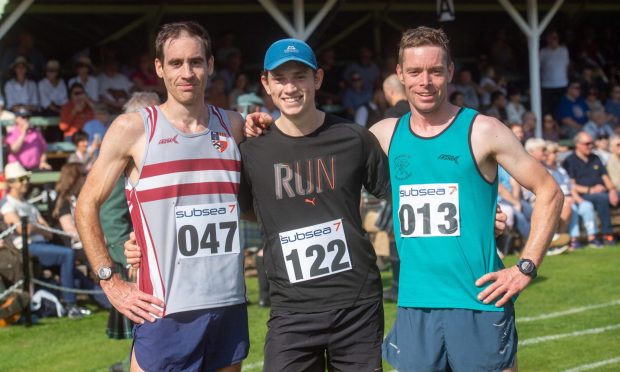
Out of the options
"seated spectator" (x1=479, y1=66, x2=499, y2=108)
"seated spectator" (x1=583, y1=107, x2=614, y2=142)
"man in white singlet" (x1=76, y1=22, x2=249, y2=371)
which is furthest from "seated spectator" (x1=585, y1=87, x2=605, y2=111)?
"man in white singlet" (x1=76, y1=22, x2=249, y2=371)

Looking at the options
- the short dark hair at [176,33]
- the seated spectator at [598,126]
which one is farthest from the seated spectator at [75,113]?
the short dark hair at [176,33]

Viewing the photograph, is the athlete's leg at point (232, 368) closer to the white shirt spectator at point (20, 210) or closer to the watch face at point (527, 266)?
the watch face at point (527, 266)

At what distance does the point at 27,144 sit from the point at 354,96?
6.38m

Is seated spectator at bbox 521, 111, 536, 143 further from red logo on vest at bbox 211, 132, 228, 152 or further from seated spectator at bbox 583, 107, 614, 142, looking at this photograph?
red logo on vest at bbox 211, 132, 228, 152

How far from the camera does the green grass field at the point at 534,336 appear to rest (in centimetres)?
871

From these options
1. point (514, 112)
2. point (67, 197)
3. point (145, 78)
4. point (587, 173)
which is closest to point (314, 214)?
point (67, 197)

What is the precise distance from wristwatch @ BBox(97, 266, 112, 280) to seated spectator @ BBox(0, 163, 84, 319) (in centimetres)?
654

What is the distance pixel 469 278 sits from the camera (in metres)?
4.98

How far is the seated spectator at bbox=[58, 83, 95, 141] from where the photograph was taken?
602 inches

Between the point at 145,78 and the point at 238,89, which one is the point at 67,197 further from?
the point at 238,89

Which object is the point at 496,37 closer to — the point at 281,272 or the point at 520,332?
the point at 520,332

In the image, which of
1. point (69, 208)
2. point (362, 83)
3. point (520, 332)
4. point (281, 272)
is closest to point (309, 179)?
point (281, 272)

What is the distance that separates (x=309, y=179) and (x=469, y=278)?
905 mm

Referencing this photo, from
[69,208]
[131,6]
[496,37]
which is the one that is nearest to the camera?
[69,208]
